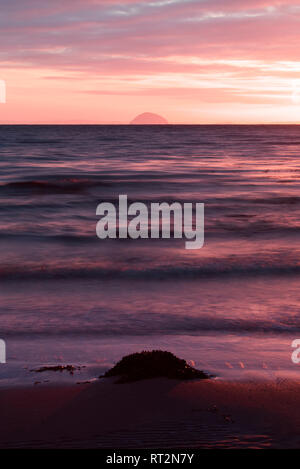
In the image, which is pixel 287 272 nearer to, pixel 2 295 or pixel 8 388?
pixel 2 295

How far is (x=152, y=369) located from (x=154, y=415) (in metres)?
0.55

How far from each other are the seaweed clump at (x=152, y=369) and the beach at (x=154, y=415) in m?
0.08

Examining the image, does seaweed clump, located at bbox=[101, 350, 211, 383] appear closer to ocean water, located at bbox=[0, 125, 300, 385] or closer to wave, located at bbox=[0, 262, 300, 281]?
ocean water, located at bbox=[0, 125, 300, 385]

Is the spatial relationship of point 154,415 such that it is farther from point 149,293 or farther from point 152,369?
point 149,293

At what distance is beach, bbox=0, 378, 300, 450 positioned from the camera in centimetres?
321

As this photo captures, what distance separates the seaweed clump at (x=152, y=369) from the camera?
4.01 m

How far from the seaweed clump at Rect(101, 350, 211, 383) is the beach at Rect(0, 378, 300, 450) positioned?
0.08m

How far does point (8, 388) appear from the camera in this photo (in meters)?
3.95

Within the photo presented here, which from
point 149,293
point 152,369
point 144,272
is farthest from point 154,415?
point 144,272

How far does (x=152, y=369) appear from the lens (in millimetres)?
4043

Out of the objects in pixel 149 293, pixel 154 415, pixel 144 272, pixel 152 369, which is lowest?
pixel 154 415

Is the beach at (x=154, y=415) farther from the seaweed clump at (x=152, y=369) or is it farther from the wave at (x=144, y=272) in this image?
the wave at (x=144, y=272)

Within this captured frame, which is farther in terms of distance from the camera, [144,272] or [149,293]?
[144,272]
